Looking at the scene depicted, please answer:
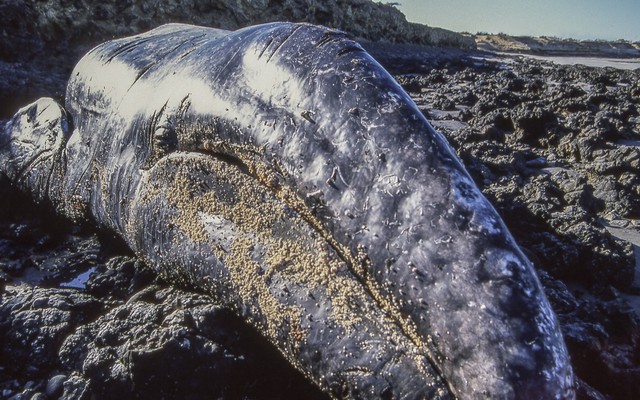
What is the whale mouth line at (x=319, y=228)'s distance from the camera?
1438mm

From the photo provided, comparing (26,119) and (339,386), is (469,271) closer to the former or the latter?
(339,386)

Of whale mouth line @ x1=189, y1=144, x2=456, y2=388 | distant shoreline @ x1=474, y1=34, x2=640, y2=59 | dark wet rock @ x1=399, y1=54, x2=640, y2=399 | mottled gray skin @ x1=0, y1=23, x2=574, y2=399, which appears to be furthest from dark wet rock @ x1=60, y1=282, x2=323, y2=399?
distant shoreline @ x1=474, y1=34, x2=640, y2=59

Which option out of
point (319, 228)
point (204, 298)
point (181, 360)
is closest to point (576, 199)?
point (319, 228)

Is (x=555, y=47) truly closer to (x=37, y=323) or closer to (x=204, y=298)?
(x=204, y=298)

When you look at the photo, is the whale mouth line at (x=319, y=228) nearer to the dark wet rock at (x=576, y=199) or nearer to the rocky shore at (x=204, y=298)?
the rocky shore at (x=204, y=298)

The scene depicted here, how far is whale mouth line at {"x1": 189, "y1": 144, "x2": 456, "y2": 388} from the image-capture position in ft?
4.72

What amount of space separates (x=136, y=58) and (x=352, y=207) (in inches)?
68.3

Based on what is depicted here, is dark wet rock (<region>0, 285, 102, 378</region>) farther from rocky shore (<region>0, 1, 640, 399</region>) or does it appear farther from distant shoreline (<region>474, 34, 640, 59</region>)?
distant shoreline (<region>474, 34, 640, 59</region>)

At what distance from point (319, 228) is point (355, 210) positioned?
0.54 feet

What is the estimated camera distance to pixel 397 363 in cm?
145

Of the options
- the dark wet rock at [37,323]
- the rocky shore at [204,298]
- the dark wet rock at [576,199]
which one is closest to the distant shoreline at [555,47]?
the dark wet rock at [576,199]

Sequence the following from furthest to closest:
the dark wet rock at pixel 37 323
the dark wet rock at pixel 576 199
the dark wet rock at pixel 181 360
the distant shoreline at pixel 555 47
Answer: the distant shoreline at pixel 555 47, the dark wet rock at pixel 576 199, the dark wet rock at pixel 37 323, the dark wet rock at pixel 181 360

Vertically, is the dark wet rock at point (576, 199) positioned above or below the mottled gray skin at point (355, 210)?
below

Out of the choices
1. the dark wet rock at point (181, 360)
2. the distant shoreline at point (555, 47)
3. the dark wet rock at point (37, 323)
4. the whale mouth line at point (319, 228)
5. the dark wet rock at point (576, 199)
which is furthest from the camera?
the distant shoreline at point (555, 47)
